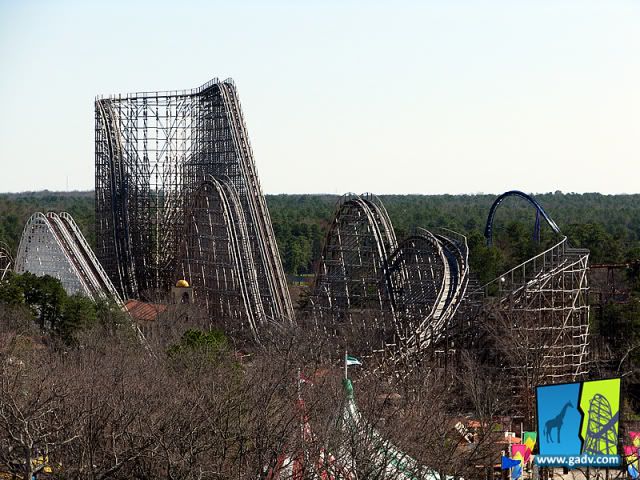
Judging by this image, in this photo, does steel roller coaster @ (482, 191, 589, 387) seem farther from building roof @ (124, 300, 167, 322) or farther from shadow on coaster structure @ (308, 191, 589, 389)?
building roof @ (124, 300, 167, 322)

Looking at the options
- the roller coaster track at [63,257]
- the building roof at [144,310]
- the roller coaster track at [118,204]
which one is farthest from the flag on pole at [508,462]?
the roller coaster track at [118,204]

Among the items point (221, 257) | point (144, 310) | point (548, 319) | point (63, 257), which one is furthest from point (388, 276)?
point (63, 257)

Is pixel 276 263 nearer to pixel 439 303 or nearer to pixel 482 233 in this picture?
pixel 439 303

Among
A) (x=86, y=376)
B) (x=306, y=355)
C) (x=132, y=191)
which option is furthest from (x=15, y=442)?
(x=132, y=191)

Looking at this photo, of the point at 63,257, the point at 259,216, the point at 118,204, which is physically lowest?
the point at 63,257

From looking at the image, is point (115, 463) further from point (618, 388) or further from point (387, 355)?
point (387, 355)

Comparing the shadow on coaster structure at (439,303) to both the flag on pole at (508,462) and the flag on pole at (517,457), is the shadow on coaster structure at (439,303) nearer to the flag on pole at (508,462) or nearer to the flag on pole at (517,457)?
the flag on pole at (517,457)
